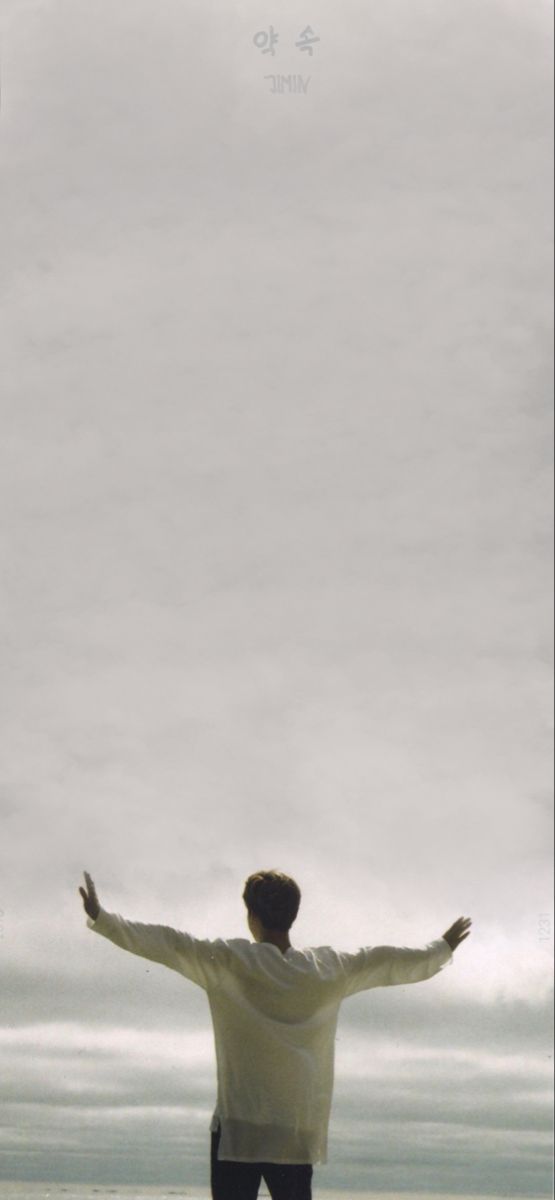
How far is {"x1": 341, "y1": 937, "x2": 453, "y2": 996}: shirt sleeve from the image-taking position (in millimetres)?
2922

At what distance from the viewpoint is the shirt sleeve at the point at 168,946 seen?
276cm

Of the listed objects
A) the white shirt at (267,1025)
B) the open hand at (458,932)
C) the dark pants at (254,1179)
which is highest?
the open hand at (458,932)

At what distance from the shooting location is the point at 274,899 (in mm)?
2871

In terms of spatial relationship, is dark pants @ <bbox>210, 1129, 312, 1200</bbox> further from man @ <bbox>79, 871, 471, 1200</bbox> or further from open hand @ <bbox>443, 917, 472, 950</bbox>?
open hand @ <bbox>443, 917, 472, 950</bbox>

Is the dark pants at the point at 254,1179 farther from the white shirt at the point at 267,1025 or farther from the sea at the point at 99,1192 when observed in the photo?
the sea at the point at 99,1192

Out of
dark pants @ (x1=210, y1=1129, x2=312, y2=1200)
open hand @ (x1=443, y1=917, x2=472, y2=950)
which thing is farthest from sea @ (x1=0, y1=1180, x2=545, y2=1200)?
open hand @ (x1=443, y1=917, x2=472, y2=950)

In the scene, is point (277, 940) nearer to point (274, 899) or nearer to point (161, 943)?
point (274, 899)

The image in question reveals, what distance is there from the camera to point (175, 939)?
2783 mm

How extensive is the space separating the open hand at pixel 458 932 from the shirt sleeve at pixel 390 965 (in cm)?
2

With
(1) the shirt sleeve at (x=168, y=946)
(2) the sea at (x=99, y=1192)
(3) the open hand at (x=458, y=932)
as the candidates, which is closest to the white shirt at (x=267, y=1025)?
(1) the shirt sleeve at (x=168, y=946)

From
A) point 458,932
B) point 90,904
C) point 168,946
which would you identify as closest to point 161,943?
point 168,946

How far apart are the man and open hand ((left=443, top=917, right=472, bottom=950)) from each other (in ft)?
0.39

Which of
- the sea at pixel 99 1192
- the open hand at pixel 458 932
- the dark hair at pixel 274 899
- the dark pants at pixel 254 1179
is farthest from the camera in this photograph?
the sea at pixel 99 1192

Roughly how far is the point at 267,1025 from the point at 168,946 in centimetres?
27
